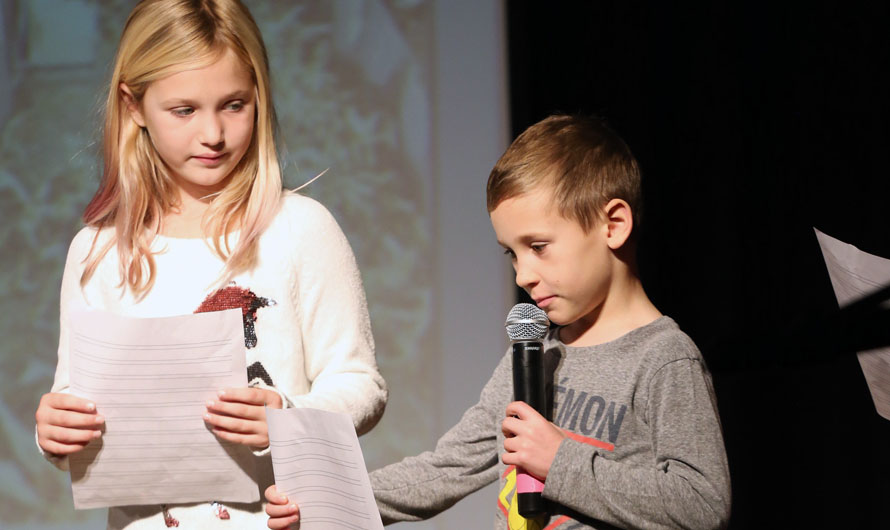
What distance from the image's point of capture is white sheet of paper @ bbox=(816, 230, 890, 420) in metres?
1.05

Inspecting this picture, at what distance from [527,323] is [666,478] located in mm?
249

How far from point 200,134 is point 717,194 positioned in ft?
4.70

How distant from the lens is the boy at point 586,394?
1.10 metres

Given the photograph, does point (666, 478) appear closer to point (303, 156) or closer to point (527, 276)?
point (527, 276)

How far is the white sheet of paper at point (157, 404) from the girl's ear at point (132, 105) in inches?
14.1

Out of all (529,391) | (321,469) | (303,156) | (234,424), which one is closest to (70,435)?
(234,424)

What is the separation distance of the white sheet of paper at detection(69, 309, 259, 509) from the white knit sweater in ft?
0.32

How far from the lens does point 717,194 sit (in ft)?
7.66

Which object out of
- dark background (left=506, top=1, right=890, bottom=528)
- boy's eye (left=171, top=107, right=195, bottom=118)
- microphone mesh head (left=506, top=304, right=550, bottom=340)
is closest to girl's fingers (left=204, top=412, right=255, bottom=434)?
microphone mesh head (left=506, top=304, right=550, bottom=340)

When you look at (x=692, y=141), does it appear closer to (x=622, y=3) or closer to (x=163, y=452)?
(x=622, y=3)

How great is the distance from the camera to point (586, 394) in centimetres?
123

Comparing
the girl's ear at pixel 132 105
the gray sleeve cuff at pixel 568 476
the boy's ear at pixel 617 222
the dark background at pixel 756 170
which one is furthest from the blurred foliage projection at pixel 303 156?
the gray sleeve cuff at pixel 568 476

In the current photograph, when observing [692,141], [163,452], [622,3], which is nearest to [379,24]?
[622,3]

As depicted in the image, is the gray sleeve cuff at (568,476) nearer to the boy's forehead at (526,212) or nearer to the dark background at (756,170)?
the boy's forehead at (526,212)
